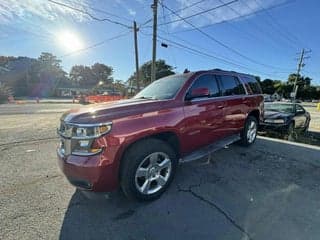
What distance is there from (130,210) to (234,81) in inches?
147

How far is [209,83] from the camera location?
4340mm

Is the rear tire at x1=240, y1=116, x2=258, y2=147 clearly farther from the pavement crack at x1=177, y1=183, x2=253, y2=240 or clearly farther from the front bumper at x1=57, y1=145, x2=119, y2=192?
the front bumper at x1=57, y1=145, x2=119, y2=192

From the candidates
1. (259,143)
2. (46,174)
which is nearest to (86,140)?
(46,174)

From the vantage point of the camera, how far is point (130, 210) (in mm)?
2979

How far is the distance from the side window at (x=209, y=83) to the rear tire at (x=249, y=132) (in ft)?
5.24

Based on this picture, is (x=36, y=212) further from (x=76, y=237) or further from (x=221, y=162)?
(x=221, y=162)

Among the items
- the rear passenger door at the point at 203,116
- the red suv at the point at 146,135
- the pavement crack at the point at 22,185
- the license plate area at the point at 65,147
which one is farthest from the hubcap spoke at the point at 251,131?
the pavement crack at the point at 22,185

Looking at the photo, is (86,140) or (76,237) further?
(86,140)

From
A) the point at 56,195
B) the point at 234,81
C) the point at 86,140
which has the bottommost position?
the point at 56,195

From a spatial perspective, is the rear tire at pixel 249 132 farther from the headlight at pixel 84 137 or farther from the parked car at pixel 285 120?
the headlight at pixel 84 137

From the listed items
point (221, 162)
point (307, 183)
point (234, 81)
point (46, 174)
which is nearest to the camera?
point (307, 183)

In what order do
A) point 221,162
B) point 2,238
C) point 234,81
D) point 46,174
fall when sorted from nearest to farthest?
point 2,238
point 46,174
point 221,162
point 234,81

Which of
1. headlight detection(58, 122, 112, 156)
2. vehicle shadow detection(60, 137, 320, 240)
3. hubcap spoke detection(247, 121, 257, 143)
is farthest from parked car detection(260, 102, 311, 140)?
headlight detection(58, 122, 112, 156)

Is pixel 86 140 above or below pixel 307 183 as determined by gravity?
above
